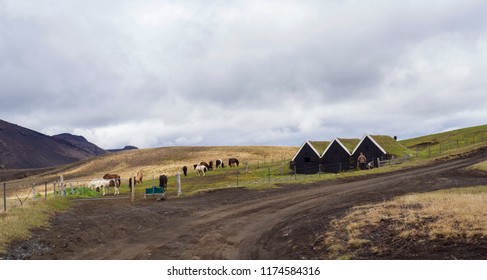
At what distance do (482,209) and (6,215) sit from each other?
20205 mm

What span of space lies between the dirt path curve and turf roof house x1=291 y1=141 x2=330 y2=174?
32.6m

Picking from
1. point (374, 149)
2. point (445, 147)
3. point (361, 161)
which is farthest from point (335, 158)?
point (445, 147)

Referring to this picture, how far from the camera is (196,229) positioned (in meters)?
20.7

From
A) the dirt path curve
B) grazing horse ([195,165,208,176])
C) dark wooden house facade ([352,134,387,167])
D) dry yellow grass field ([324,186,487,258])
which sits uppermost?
dark wooden house facade ([352,134,387,167])

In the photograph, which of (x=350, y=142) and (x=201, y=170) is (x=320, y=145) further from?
(x=201, y=170)

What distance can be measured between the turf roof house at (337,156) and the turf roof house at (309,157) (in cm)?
107

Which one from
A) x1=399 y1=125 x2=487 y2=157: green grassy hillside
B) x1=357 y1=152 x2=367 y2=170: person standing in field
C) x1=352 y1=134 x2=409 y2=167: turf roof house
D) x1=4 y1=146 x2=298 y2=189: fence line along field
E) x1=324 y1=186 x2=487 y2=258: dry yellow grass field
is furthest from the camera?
x1=4 y1=146 x2=298 y2=189: fence line along field

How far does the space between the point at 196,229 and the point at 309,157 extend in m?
47.4

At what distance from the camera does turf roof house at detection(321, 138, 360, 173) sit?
207ft

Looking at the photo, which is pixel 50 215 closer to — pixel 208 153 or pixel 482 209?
pixel 482 209

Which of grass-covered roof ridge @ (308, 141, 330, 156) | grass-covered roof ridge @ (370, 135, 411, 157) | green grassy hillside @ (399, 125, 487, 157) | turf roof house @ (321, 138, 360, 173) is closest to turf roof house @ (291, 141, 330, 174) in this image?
grass-covered roof ridge @ (308, 141, 330, 156)

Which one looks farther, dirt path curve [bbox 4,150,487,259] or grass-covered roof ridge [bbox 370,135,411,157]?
grass-covered roof ridge [bbox 370,135,411,157]

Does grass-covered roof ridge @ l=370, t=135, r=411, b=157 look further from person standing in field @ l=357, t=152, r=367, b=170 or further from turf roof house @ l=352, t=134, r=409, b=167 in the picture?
person standing in field @ l=357, t=152, r=367, b=170
